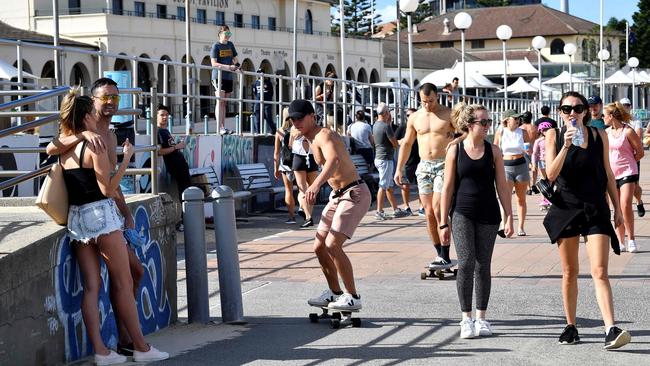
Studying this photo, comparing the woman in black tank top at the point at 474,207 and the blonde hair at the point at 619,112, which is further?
the blonde hair at the point at 619,112

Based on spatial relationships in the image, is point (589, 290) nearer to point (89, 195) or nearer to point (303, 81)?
point (89, 195)

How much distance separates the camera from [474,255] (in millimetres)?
8469

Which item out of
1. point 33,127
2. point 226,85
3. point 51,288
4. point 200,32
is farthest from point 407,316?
point 200,32

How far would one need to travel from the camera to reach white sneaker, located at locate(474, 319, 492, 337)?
8.38 metres

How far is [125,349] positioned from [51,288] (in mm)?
847

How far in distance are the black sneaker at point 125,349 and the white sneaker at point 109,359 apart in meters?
0.20

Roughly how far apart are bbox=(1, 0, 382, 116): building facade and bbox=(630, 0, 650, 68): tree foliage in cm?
3743

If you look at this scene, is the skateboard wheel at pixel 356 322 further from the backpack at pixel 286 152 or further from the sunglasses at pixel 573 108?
the backpack at pixel 286 152

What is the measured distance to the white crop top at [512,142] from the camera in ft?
55.2

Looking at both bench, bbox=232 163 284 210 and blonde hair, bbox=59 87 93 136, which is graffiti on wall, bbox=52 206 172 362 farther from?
bench, bbox=232 163 284 210

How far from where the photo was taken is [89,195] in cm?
729

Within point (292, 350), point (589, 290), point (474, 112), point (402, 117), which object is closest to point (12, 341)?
point (292, 350)

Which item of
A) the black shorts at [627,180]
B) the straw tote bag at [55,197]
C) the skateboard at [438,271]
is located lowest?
the skateboard at [438,271]

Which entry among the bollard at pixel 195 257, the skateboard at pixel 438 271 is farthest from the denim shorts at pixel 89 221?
the skateboard at pixel 438 271
